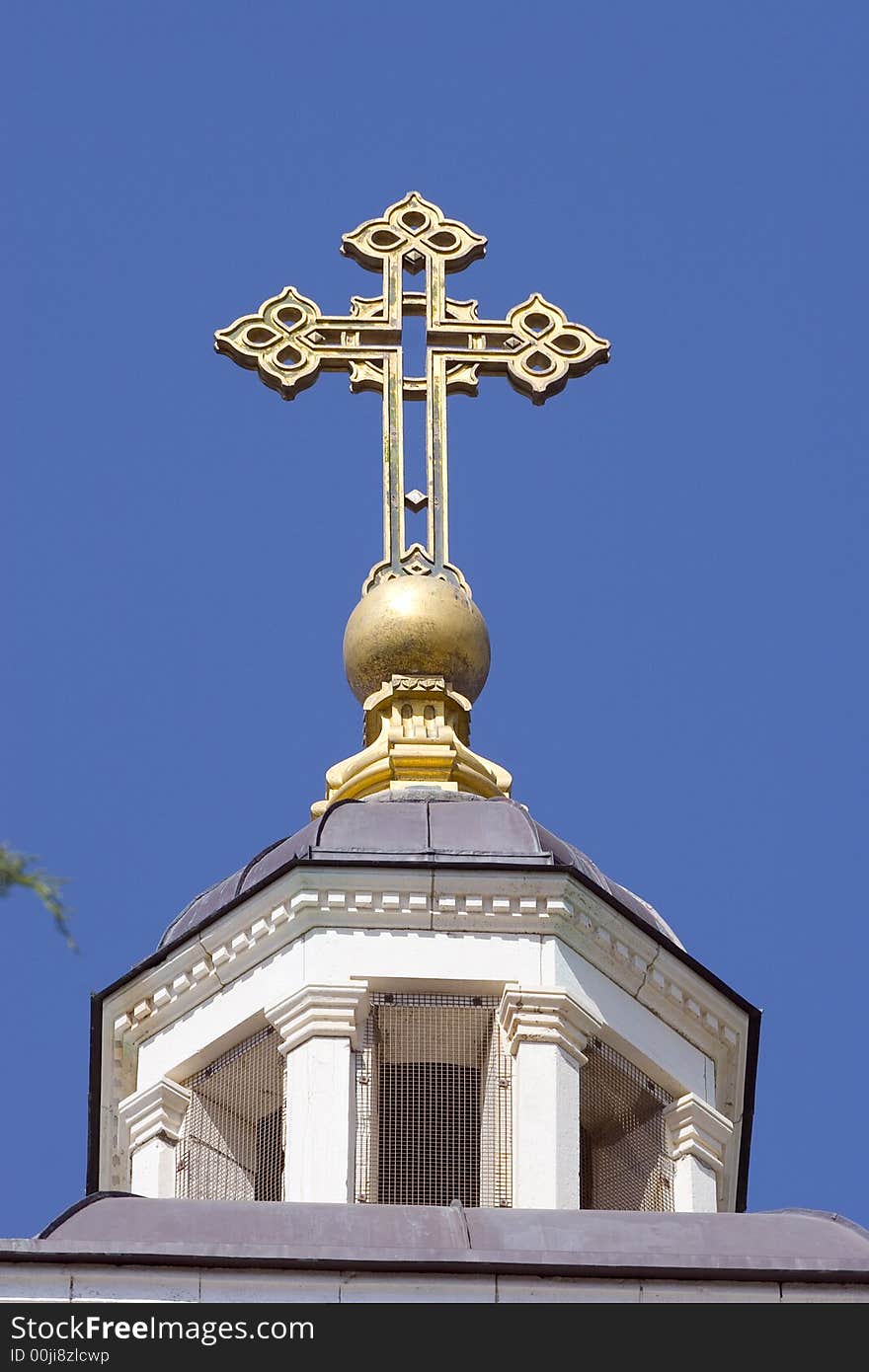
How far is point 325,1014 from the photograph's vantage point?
30766mm

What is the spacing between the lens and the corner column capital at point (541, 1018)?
30.8m

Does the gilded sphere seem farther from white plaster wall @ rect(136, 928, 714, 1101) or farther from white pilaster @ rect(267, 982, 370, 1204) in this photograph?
white pilaster @ rect(267, 982, 370, 1204)

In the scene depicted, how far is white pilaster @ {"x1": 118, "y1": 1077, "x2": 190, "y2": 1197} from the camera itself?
3130cm

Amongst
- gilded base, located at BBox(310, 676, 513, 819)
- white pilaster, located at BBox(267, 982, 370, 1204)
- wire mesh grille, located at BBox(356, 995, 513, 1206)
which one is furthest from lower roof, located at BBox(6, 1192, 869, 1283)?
gilded base, located at BBox(310, 676, 513, 819)

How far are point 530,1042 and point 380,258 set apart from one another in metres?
8.26

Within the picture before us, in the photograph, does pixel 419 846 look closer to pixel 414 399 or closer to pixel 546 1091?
pixel 546 1091

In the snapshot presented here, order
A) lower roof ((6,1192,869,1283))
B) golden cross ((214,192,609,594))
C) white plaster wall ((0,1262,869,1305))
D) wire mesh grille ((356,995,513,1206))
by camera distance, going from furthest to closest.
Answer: golden cross ((214,192,609,594)) → wire mesh grille ((356,995,513,1206)) → lower roof ((6,1192,869,1283)) → white plaster wall ((0,1262,869,1305))

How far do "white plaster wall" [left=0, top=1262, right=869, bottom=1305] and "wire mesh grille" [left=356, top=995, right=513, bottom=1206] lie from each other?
4.58 m

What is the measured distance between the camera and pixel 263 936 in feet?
103
